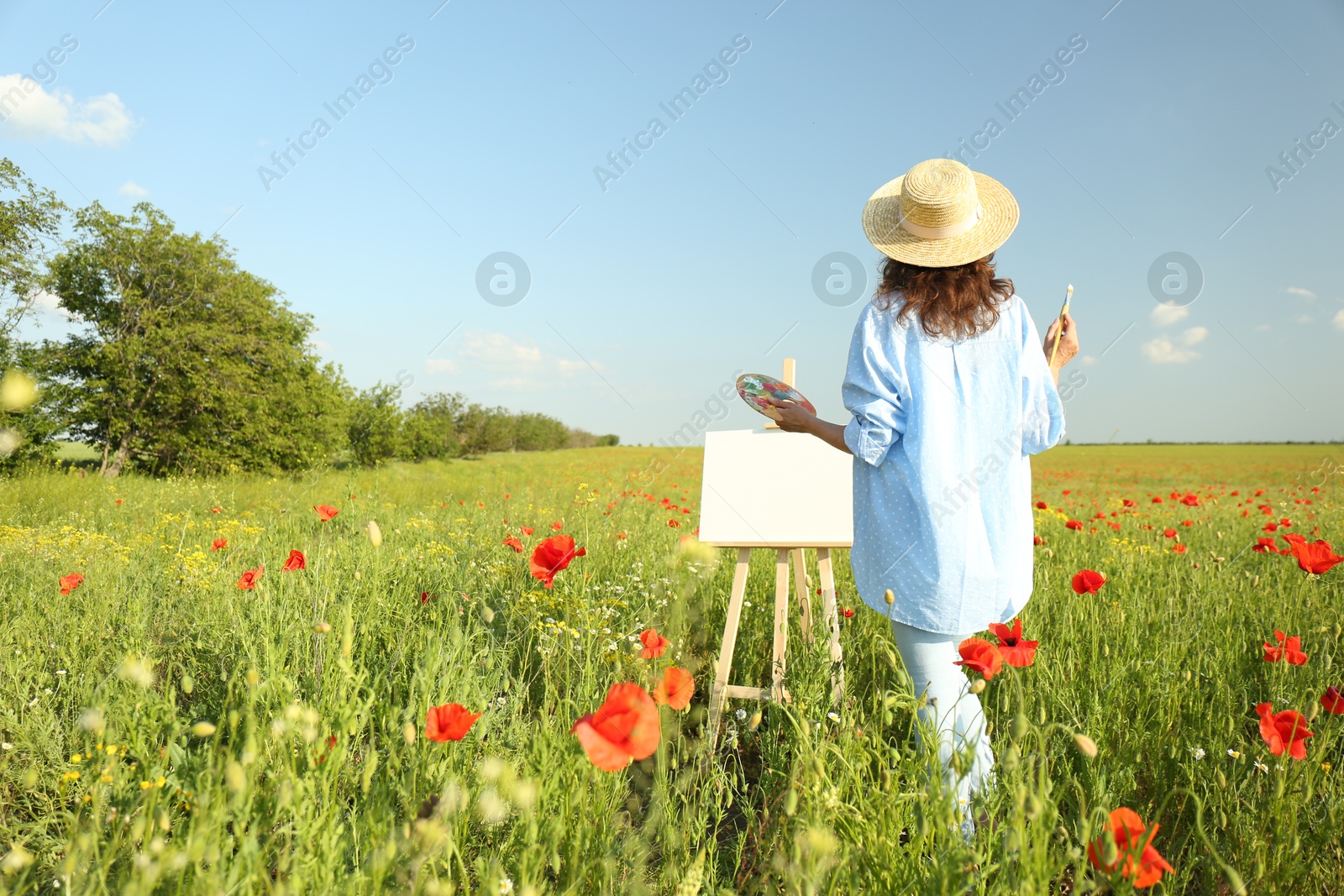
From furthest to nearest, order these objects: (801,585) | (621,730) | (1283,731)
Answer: (801,585), (1283,731), (621,730)

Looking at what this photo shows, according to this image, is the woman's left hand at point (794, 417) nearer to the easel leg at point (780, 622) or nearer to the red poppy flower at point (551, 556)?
the easel leg at point (780, 622)

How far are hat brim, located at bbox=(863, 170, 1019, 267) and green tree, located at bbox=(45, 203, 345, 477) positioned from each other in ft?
56.5

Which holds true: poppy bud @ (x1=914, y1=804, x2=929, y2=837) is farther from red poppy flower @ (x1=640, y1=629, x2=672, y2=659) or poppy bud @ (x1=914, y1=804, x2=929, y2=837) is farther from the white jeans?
red poppy flower @ (x1=640, y1=629, x2=672, y2=659)

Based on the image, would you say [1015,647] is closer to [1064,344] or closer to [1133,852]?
[1133,852]

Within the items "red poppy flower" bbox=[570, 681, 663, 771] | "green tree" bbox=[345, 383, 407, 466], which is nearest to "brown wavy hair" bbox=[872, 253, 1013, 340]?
"red poppy flower" bbox=[570, 681, 663, 771]

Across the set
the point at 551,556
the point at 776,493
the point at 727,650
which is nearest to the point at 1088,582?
the point at 776,493

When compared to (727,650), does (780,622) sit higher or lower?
higher

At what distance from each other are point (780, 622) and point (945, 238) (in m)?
1.52

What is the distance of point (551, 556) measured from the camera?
6.61 ft

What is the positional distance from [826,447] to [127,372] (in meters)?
17.7

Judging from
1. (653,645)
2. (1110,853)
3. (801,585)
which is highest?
(801,585)

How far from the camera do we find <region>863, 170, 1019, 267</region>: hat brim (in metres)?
2.01

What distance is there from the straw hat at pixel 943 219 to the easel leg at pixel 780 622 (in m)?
1.30

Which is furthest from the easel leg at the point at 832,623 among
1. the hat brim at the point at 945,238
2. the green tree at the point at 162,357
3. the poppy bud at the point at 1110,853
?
the green tree at the point at 162,357
